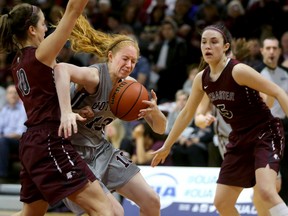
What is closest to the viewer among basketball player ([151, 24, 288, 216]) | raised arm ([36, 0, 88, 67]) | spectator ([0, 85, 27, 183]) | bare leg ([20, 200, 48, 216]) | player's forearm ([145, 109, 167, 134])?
raised arm ([36, 0, 88, 67])

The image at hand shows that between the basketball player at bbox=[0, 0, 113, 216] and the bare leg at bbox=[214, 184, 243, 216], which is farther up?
the basketball player at bbox=[0, 0, 113, 216]

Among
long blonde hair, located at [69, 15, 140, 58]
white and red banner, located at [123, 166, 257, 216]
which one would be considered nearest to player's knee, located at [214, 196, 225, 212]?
long blonde hair, located at [69, 15, 140, 58]

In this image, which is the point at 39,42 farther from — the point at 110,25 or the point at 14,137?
the point at 110,25

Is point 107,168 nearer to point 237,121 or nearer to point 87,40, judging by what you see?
point 87,40

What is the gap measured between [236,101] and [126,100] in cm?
88

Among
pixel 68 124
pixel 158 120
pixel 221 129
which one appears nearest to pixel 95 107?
pixel 158 120

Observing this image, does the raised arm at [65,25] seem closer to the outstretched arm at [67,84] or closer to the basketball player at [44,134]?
the basketball player at [44,134]

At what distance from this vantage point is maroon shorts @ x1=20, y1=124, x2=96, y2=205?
423 centimetres

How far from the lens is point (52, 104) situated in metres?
4.35

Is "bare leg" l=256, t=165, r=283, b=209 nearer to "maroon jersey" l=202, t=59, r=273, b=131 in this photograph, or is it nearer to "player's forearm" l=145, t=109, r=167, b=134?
"maroon jersey" l=202, t=59, r=273, b=131

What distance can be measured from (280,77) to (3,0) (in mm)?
6254

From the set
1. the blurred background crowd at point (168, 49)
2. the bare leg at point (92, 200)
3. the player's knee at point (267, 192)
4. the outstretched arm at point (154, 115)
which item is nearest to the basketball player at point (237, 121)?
the player's knee at point (267, 192)

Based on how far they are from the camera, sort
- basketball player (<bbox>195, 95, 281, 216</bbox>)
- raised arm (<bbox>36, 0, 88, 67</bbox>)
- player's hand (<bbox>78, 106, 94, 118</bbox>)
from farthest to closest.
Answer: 1. basketball player (<bbox>195, 95, 281, 216</bbox>)
2. player's hand (<bbox>78, 106, 94, 118</bbox>)
3. raised arm (<bbox>36, 0, 88, 67</bbox>)

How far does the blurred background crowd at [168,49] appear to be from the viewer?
872 centimetres
